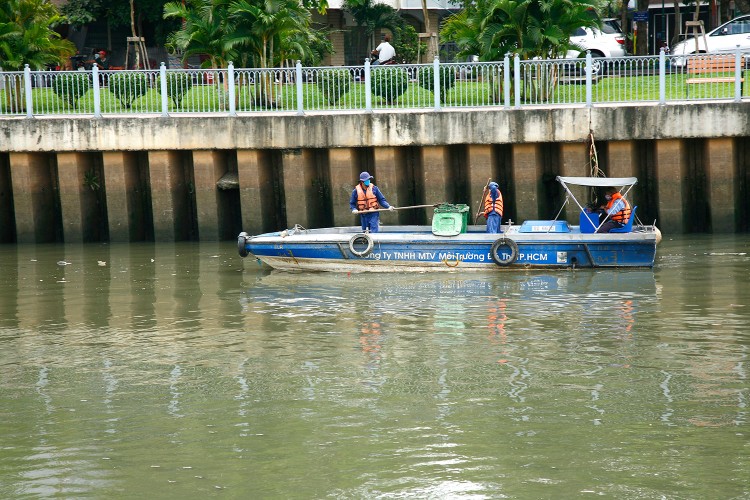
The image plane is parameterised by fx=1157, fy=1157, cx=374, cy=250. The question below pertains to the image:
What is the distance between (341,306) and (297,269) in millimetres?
3072

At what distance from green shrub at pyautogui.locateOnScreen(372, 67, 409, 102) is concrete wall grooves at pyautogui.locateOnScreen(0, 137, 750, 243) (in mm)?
1082

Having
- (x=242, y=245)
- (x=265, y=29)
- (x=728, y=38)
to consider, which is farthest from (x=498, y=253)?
(x=728, y=38)

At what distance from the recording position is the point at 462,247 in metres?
18.6

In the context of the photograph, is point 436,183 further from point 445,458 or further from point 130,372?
point 445,458

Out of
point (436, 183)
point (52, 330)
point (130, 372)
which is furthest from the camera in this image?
point (436, 183)

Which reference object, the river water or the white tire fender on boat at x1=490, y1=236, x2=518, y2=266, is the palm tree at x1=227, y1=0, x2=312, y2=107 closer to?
the white tire fender on boat at x1=490, y1=236, x2=518, y2=266

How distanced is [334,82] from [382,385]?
37.9 ft

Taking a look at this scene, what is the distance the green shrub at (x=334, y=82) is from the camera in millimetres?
22422

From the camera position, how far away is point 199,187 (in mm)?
22703

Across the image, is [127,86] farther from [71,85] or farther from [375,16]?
[375,16]

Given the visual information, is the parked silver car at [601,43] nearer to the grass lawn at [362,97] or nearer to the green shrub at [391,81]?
the grass lawn at [362,97]

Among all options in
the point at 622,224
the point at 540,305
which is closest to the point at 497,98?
the point at 622,224

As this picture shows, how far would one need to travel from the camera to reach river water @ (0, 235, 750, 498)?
936 centimetres

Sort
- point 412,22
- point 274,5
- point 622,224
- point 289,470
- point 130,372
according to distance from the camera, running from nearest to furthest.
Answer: point 289,470, point 130,372, point 622,224, point 274,5, point 412,22
